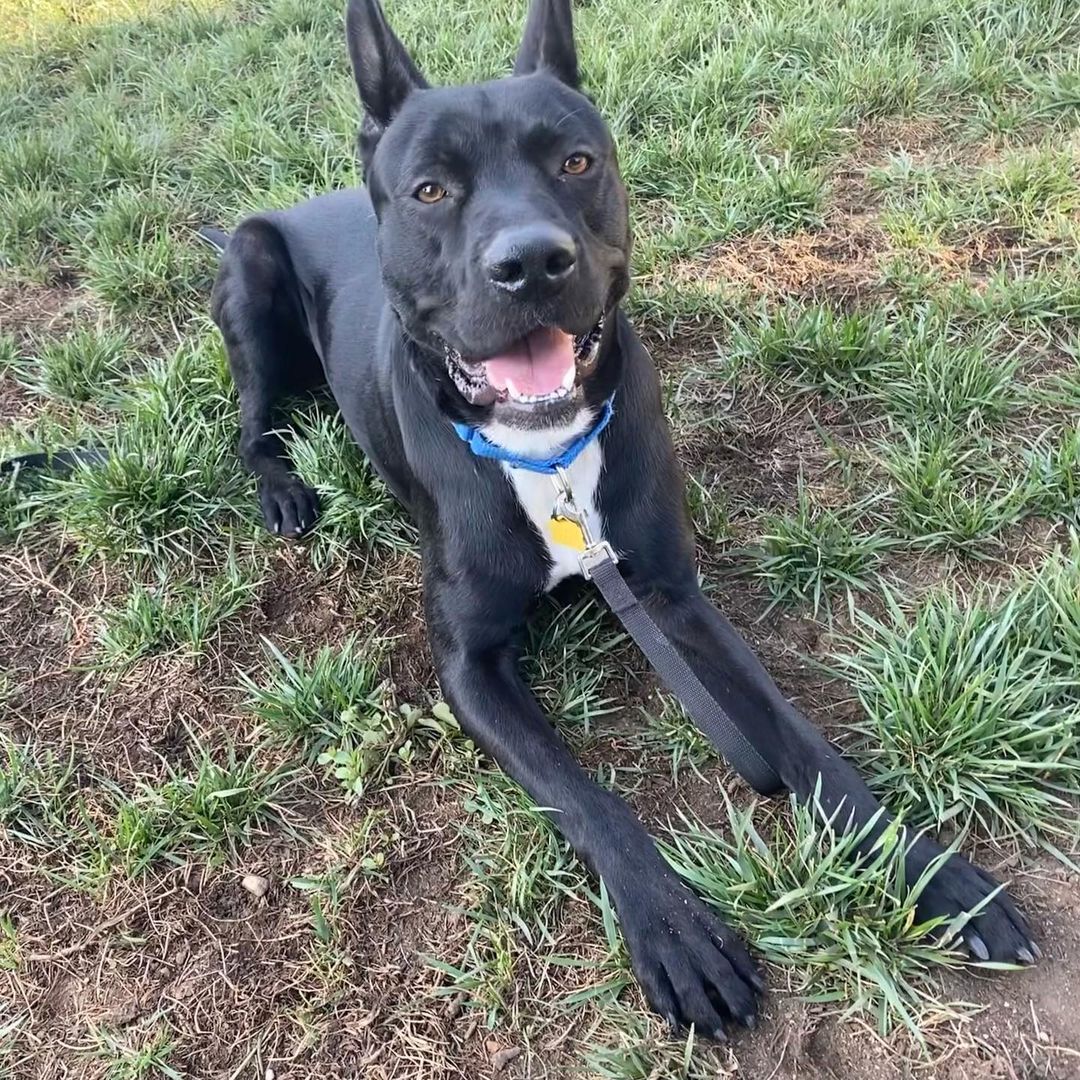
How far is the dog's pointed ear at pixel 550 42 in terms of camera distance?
2441 mm

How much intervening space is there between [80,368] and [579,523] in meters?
2.22

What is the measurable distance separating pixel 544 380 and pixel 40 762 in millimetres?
1567

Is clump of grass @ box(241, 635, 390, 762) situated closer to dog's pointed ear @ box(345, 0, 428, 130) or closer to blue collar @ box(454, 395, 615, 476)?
blue collar @ box(454, 395, 615, 476)

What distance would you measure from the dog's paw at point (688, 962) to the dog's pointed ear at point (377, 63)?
1.90 metres

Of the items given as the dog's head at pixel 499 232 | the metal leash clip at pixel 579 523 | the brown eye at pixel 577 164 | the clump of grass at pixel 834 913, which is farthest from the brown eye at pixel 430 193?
the clump of grass at pixel 834 913

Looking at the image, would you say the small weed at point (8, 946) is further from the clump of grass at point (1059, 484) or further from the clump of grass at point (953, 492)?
the clump of grass at point (1059, 484)

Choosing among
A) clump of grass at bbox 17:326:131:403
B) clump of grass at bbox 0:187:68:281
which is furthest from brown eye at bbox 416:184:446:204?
clump of grass at bbox 0:187:68:281

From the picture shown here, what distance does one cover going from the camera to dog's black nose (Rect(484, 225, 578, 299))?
6.30 feet

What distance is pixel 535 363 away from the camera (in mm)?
2129

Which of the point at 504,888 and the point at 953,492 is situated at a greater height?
the point at 953,492

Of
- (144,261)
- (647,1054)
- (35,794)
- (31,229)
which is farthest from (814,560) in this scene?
(31,229)

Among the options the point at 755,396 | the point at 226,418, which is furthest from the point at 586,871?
the point at 226,418

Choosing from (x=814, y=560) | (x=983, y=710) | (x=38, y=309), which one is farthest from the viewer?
(x=38, y=309)

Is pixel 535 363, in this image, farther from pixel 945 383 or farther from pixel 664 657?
pixel 945 383
